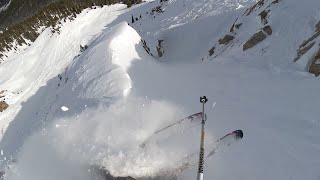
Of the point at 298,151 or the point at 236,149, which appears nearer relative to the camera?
the point at 298,151

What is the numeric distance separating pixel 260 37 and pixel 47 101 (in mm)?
11062

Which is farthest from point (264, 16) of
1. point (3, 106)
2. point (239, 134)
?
point (3, 106)

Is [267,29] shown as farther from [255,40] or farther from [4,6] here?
[4,6]

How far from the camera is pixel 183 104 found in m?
16.0

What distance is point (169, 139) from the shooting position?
13.8 metres

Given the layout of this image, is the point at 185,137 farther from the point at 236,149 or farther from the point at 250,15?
the point at 250,15

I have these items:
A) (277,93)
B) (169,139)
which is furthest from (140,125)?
(277,93)

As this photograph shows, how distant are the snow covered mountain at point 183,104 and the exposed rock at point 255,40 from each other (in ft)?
0.15

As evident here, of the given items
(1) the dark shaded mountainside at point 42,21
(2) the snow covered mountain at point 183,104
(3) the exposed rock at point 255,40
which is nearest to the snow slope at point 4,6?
(1) the dark shaded mountainside at point 42,21

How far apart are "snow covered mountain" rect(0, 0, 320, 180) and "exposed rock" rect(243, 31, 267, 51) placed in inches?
1.8

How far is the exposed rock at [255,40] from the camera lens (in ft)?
59.7

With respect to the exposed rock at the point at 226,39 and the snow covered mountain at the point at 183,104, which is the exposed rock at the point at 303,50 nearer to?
the snow covered mountain at the point at 183,104

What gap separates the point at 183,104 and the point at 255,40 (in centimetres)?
494

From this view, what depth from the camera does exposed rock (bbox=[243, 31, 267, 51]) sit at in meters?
18.2
